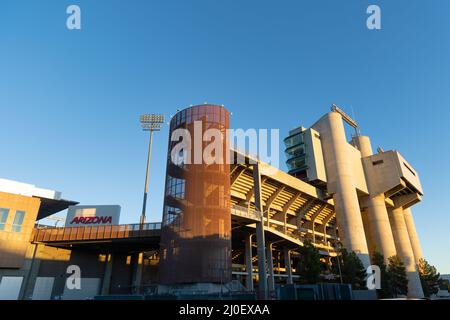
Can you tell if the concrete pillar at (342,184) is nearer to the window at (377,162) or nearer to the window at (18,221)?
the window at (377,162)

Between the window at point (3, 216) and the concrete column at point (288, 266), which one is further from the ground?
the window at point (3, 216)

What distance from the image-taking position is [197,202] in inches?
1576

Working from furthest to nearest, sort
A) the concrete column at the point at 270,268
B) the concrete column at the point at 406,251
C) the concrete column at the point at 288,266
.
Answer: the concrete column at the point at 406,251 < the concrete column at the point at 288,266 < the concrete column at the point at 270,268

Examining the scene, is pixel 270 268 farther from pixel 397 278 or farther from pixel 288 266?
pixel 397 278

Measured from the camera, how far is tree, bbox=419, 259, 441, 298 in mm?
80906

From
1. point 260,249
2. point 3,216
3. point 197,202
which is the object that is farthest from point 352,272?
point 3,216

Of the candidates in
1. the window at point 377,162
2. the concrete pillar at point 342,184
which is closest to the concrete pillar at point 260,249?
the concrete pillar at point 342,184

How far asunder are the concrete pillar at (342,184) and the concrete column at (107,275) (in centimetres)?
4822

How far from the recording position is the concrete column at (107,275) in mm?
51312

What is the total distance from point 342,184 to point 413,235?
52165 mm
